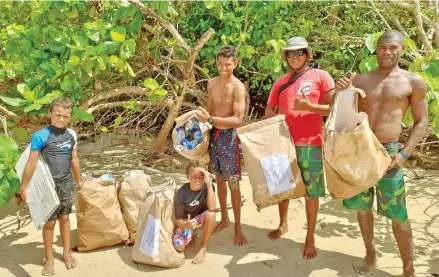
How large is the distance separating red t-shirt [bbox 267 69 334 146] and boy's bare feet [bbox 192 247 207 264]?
109cm

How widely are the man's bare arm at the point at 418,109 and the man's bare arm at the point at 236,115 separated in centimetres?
122

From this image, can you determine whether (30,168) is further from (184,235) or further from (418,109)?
(418,109)

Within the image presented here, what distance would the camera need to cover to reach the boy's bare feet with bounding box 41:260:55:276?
303 centimetres

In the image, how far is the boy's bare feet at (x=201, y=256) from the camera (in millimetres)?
3154

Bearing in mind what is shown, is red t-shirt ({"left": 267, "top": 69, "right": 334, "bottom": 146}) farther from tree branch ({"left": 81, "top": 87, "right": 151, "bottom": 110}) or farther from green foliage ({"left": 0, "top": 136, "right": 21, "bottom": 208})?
green foliage ({"left": 0, "top": 136, "right": 21, "bottom": 208})

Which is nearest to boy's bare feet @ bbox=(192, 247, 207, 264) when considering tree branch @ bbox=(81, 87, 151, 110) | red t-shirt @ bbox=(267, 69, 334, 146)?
red t-shirt @ bbox=(267, 69, 334, 146)

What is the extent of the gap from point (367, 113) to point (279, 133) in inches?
24.8

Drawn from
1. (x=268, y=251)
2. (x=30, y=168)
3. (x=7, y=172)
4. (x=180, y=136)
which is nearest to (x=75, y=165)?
(x=30, y=168)

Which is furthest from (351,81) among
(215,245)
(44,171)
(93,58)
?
(44,171)

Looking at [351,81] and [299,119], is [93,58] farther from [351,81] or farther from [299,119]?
[351,81]

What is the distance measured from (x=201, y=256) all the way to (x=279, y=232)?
73 centimetres

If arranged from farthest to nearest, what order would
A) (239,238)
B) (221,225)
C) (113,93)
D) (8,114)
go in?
1. (113,93)
2. (8,114)
3. (221,225)
4. (239,238)

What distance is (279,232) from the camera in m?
3.51

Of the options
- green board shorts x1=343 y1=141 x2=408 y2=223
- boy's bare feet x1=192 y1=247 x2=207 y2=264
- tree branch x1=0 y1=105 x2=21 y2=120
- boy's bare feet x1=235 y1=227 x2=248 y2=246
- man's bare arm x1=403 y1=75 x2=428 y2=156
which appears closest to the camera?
man's bare arm x1=403 y1=75 x2=428 y2=156
